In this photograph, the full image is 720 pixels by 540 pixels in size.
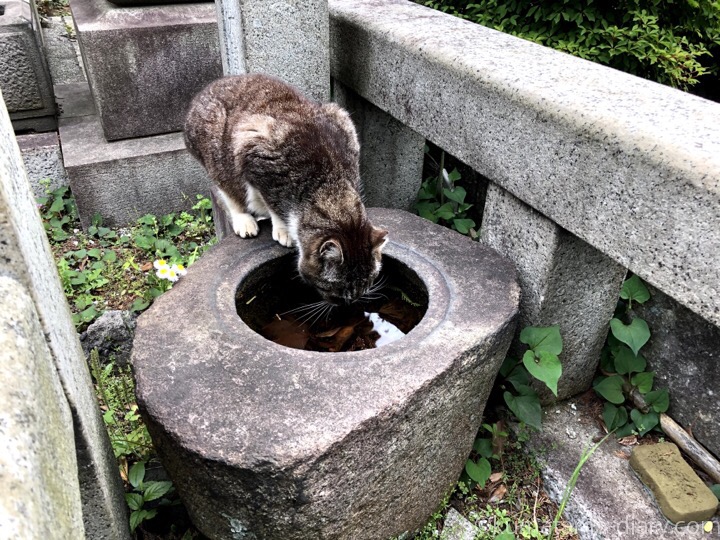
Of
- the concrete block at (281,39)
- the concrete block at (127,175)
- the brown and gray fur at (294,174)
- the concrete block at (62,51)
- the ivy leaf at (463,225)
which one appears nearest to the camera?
the brown and gray fur at (294,174)

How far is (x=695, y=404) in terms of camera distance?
2.57 meters

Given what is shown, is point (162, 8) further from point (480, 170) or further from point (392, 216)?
point (480, 170)

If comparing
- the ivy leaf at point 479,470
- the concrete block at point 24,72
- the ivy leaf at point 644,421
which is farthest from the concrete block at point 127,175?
the ivy leaf at point 644,421

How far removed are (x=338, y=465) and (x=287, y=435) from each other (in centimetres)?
19

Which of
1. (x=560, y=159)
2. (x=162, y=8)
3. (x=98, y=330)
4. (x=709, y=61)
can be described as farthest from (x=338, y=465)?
(x=709, y=61)

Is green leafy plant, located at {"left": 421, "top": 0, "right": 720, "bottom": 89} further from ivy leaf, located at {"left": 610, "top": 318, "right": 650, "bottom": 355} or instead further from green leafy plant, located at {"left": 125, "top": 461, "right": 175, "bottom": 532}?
green leafy plant, located at {"left": 125, "top": 461, "right": 175, "bottom": 532}

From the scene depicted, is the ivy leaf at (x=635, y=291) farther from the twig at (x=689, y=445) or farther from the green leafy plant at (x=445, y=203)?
the green leafy plant at (x=445, y=203)

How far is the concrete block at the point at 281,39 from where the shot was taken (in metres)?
3.11

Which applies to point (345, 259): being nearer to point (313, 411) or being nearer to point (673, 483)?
point (313, 411)

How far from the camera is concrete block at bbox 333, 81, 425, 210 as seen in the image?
12.5ft

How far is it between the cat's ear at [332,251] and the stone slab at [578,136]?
2.54 ft

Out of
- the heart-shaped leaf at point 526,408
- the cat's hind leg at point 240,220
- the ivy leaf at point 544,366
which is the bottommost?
the heart-shaped leaf at point 526,408

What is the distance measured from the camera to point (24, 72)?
4.29 m

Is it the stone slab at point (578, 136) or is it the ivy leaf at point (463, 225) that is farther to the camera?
the ivy leaf at point (463, 225)
